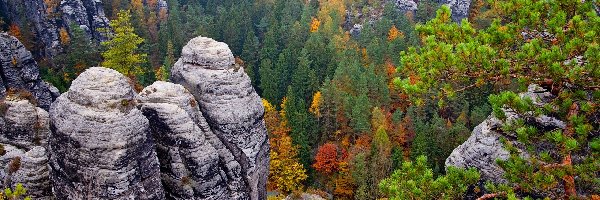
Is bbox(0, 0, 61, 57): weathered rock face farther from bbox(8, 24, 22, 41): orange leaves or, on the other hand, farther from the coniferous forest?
bbox(8, 24, 22, 41): orange leaves

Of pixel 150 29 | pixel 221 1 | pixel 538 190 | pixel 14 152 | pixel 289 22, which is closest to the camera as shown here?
pixel 538 190

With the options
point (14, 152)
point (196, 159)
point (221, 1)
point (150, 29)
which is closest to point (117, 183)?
point (196, 159)

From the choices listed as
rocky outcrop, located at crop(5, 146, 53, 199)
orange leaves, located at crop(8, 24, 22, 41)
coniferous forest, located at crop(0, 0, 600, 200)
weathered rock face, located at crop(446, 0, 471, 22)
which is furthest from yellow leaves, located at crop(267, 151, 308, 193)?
weathered rock face, located at crop(446, 0, 471, 22)

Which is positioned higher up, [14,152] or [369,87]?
[14,152]

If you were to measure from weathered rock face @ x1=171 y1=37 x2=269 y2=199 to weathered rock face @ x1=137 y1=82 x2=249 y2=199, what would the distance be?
115 cm

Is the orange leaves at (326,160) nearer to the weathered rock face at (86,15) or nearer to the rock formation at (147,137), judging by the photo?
the rock formation at (147,137)

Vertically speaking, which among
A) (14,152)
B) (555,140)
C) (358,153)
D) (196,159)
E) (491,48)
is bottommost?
(358,153)

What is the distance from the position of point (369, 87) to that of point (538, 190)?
5669 cm

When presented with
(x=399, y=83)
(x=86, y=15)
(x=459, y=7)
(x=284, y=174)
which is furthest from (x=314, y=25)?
(x=399, y=83)

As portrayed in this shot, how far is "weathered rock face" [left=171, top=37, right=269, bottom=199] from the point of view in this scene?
28562 millimetres

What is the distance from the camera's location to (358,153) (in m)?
57.2

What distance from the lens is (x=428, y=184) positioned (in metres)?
16.7

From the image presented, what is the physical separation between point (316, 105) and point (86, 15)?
40906mm

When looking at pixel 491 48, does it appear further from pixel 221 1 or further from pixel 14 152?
pixel 221 1
